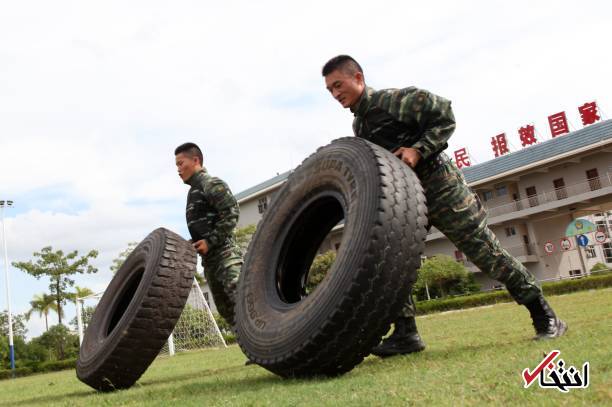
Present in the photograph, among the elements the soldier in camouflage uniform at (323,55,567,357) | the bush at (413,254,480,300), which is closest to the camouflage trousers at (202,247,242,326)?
the soldier in camouflage uniform at (323,55,567,357)

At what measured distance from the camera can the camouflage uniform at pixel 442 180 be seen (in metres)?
4.18

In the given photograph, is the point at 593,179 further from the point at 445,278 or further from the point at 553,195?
the point at 445,278

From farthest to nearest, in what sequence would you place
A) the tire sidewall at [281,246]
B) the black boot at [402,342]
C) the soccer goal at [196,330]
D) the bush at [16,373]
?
the bush at [16,373]
the soccer goal at [196,330]
the black boot at [402,342]
the tire sidewall at [281,246]

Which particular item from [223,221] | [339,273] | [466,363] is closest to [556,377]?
[466,363]

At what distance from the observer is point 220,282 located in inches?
233

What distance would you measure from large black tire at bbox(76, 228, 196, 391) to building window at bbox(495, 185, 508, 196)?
36.6 m

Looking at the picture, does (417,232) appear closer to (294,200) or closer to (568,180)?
(294,200)

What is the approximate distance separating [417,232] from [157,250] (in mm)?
2675

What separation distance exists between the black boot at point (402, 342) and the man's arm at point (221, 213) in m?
2.03

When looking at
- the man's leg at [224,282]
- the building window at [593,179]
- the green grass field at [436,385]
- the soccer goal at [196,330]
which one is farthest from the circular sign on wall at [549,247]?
the green grass field at [436,385]

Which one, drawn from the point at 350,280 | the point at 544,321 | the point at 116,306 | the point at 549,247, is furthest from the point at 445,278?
the point at 350,280

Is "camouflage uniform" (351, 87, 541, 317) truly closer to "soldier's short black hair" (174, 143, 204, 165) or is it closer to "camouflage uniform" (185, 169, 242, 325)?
"camouflage uniform" (185, 169, 242, 325)

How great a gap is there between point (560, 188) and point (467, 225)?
34381 mm

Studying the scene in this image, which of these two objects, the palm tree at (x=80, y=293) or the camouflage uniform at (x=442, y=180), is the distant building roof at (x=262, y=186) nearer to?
the palm tree at (x=80, y=293)
